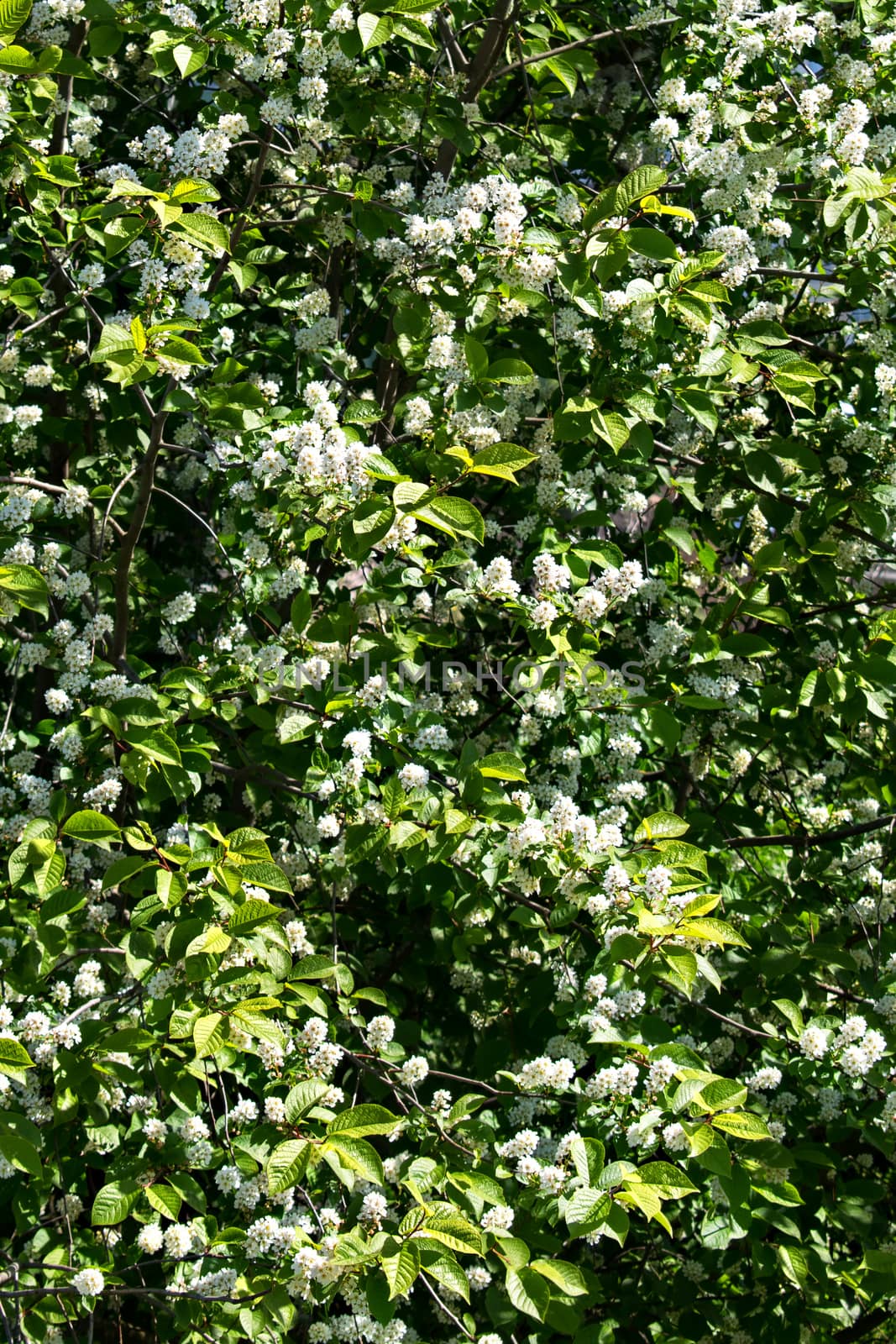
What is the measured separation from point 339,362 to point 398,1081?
5.61ft

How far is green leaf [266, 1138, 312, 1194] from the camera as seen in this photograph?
2.11 m

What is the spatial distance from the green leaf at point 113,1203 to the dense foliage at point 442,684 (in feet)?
0.06

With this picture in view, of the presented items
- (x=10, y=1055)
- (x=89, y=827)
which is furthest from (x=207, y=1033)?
(x=89, y=827)

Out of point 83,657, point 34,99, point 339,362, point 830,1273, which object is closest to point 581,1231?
point 830,1273

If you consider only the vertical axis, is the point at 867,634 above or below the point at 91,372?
below

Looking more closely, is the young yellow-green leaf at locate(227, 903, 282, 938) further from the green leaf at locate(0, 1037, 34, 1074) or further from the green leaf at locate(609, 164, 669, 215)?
the green leaf at locate(609, 164, 669, 215)

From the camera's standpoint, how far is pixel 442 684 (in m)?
3.42

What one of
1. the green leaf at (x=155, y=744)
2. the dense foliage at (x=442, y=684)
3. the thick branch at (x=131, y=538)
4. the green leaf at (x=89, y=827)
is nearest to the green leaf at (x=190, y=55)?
the dense foliage at (x=442, y=684)

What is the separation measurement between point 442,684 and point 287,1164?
150 cm

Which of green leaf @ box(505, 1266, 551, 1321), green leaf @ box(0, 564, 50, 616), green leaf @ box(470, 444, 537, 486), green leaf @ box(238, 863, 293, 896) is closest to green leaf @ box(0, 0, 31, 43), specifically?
green leaf @ box(0, 564, 50, 616)

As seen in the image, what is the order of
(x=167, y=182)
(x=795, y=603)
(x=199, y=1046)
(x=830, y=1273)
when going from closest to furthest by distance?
1. (x=199, y=1046)
2. (x=167, y=182)
3. (x=830, y=1273)
4. (x=795, y=603)

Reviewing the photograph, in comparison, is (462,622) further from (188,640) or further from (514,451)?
(514,451)

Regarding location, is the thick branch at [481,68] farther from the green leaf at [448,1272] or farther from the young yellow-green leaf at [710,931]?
the green leaf at [448,1272]

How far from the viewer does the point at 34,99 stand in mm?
3275
